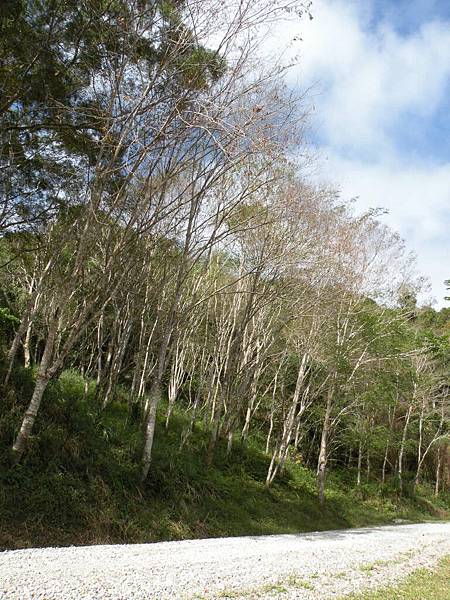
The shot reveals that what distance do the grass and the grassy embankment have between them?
3.86m

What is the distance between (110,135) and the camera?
7.98 metres

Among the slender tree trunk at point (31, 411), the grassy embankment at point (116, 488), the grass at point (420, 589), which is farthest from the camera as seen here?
the slender tree trunk at point (31, 411)

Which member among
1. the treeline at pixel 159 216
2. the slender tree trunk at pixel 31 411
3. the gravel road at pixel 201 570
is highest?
the treeline at pixel 159 216

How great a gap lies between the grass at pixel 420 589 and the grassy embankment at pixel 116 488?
3859 millimetres

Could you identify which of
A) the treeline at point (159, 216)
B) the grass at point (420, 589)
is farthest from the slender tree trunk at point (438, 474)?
the grass at point (420, 589)

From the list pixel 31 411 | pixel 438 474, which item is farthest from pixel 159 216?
pixel 438 474

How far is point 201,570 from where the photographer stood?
222 inches

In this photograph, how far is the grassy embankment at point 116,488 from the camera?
23.0 feet

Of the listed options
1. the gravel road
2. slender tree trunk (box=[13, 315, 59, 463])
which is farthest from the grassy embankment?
the gravel road

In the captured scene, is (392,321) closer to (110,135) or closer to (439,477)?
(110,135)

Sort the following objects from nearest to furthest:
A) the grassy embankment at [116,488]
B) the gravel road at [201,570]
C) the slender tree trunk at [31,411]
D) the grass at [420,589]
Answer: the gravel road at [201,570] → the grass at [420,589] → the grassy embankment at [116,488] → the slender tree trunk at [31,411]

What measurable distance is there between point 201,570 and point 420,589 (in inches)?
116

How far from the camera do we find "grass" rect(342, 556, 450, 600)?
5.42 metres

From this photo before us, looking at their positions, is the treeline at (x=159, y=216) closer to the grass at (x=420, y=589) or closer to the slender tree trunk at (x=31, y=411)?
the slender tree trunk at (x=31, y=411)
